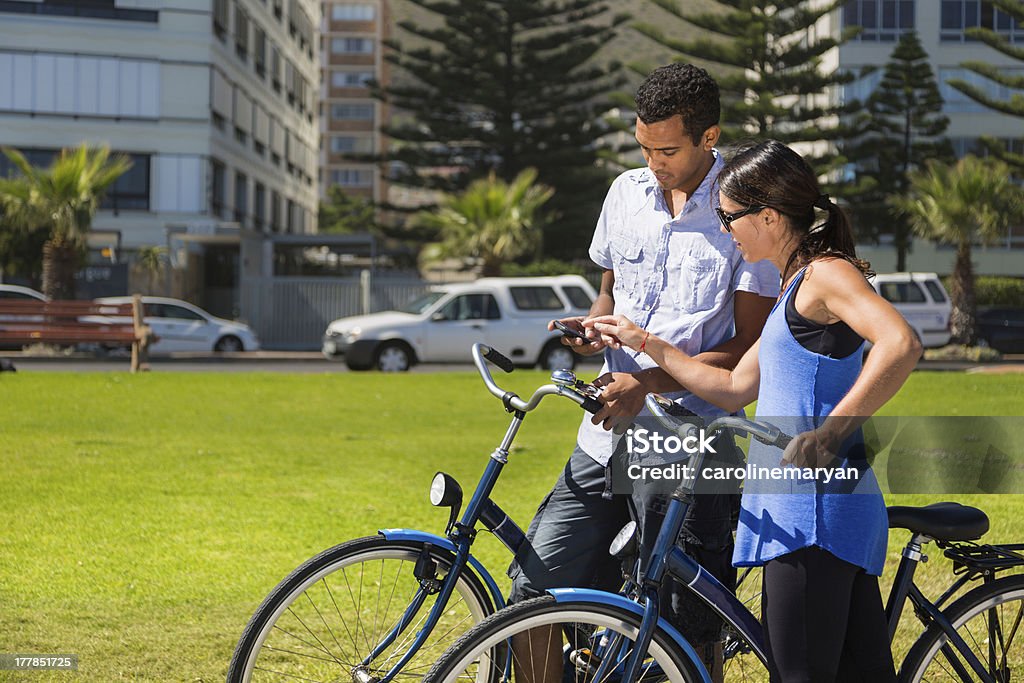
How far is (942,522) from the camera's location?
2939 millimetres

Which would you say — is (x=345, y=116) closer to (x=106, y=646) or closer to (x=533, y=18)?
(x=533, y=18)

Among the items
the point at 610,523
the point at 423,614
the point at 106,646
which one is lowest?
the point at 106,646

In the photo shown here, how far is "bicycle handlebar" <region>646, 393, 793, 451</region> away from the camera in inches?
101

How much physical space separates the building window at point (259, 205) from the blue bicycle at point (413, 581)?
148 ft

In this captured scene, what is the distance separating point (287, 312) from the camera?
109 ft

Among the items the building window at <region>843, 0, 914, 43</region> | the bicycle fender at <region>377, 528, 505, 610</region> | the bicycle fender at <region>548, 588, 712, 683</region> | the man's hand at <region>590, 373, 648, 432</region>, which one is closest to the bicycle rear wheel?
the bicycle fender at <region>548, 588, 712, 683</region>

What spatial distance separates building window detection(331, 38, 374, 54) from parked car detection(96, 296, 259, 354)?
213 ft

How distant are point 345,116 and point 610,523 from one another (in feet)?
292

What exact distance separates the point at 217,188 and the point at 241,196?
11.2ft

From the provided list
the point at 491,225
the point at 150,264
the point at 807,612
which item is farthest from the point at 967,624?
the point at 150,264

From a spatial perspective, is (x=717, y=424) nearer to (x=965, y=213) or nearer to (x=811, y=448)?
(x=811, y=448)

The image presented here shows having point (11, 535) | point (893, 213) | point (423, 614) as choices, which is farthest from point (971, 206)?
point (423, 614)

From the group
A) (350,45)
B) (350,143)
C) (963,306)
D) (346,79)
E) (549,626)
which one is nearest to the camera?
(549,626)

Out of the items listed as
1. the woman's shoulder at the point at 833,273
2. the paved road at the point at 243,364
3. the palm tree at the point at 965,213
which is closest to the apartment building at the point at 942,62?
the palm tree at the point at 965,213
